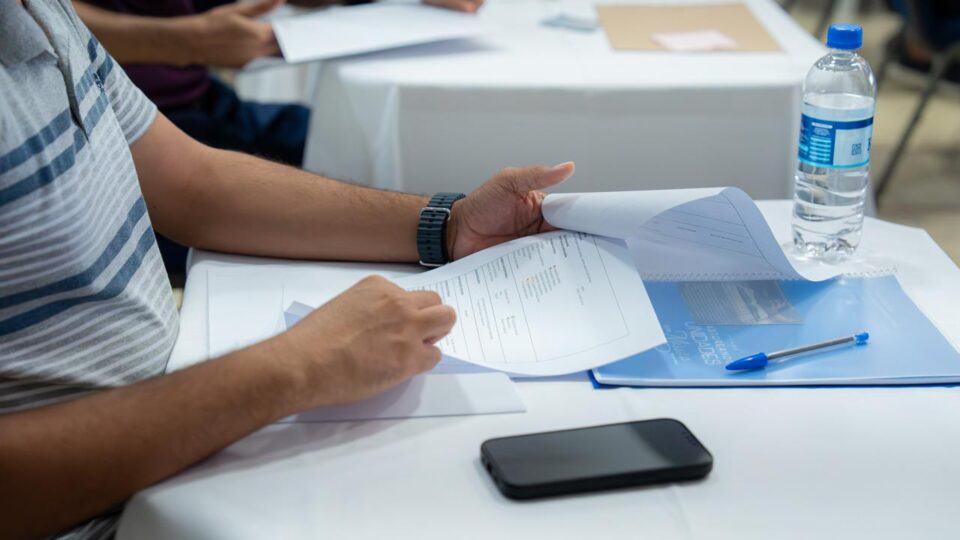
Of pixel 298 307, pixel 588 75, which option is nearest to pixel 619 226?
pixel 298 307

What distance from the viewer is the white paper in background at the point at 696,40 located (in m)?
1.82

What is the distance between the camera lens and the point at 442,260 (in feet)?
3.77

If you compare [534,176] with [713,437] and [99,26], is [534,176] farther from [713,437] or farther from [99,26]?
[99,26]

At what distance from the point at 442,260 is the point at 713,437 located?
411 millimetres

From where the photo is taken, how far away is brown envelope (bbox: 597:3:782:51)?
1854mm

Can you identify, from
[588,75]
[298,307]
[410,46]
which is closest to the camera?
[298,307]

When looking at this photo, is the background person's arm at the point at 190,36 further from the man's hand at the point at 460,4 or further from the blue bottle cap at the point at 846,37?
the blue bottle cap at the point at 846,37

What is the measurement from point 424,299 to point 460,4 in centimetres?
120

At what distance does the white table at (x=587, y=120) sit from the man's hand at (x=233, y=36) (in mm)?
200

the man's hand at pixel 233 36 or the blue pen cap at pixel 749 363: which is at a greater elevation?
the blue pen cap at pixel 749 363

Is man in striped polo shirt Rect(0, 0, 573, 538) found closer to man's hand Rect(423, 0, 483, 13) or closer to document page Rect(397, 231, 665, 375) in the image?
document page Rect(397, 231, 665, 375)

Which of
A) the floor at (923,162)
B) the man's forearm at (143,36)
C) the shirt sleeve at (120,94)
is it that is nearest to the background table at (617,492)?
the shirt sleeve at (120,94)

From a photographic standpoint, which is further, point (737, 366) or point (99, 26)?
point (99, 26)

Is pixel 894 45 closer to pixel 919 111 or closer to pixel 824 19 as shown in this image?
pixel 919 111
